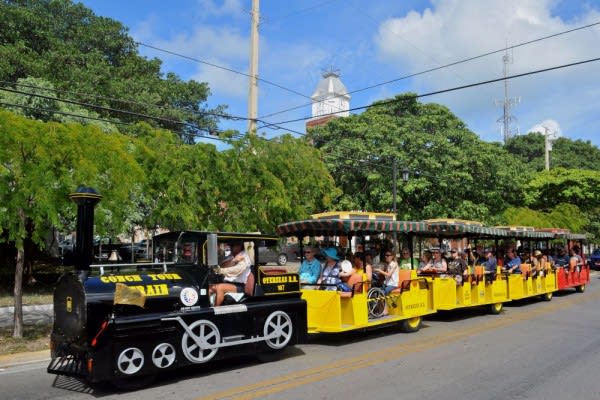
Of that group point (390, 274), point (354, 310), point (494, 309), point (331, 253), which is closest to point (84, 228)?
point (354, 310)

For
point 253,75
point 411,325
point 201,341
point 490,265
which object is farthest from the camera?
point 253,75

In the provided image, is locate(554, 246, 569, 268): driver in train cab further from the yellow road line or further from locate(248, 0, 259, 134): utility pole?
locate(248, 0, 259, 134): utility pole

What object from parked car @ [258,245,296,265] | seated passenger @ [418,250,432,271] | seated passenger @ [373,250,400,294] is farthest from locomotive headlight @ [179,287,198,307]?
parked car @ [258,245,296,265]

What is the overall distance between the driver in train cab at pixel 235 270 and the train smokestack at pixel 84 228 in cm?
189

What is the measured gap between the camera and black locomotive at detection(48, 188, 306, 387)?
670 cm

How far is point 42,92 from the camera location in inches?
797

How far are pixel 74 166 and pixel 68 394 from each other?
4603 mm

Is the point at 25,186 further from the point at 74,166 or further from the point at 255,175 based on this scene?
the point at 255,175

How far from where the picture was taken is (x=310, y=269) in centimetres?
1084

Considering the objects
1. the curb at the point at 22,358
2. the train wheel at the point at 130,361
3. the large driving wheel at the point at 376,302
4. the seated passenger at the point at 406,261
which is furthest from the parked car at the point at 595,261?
the train wheel at the point at 130,361

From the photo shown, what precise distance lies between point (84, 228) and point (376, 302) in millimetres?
5883

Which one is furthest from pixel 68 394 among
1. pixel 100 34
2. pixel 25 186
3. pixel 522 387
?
pixel 100 34

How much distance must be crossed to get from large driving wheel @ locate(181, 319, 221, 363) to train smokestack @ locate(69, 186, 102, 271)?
1.62 meters

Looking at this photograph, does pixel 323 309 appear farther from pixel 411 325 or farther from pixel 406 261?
pixel 406 261
